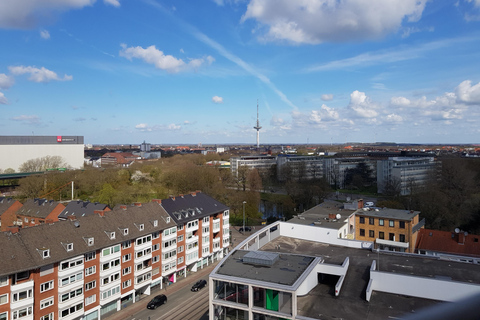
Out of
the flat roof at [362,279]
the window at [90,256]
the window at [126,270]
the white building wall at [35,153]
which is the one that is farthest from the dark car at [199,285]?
the white building wall at [35,153]

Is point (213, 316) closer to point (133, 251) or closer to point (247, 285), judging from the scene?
→ point (247, 285)

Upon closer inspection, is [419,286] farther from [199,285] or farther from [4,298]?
Answer: [4,298]

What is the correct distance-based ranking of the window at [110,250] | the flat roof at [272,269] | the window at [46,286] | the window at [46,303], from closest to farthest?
the flat roof at [272,269] < the window at [46,303] < the window at [46,286] < the window at [110,250]

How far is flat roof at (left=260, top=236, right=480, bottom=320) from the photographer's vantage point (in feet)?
49.6

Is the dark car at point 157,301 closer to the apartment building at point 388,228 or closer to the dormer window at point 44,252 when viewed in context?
the dormer window at point 44,252

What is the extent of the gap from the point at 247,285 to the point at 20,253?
17.0 m

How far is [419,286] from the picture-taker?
16344 millimetres

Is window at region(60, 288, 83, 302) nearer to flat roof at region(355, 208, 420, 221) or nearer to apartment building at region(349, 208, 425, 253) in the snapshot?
apartment building at region(349, 208, 425, 253)

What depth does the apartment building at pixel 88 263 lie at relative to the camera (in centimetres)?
2302

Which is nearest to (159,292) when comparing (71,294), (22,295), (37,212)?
(71,294)

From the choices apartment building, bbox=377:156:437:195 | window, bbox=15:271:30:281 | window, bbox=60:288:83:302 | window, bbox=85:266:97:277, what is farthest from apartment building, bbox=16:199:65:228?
apartment building, bbox=377:156:437:195

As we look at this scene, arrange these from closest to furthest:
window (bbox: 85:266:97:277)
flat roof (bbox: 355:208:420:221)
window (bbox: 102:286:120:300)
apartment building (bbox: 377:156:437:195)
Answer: window (bbox: 85:266:97:277) → window (bbox: 102:286:120:300) → flat roof (bbox: 355:208:420:221) → apartment building (bbox: 377:156:437:195)

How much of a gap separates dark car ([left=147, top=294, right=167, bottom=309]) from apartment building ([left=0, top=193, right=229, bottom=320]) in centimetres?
218

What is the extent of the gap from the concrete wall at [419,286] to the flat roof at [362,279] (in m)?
0.29
